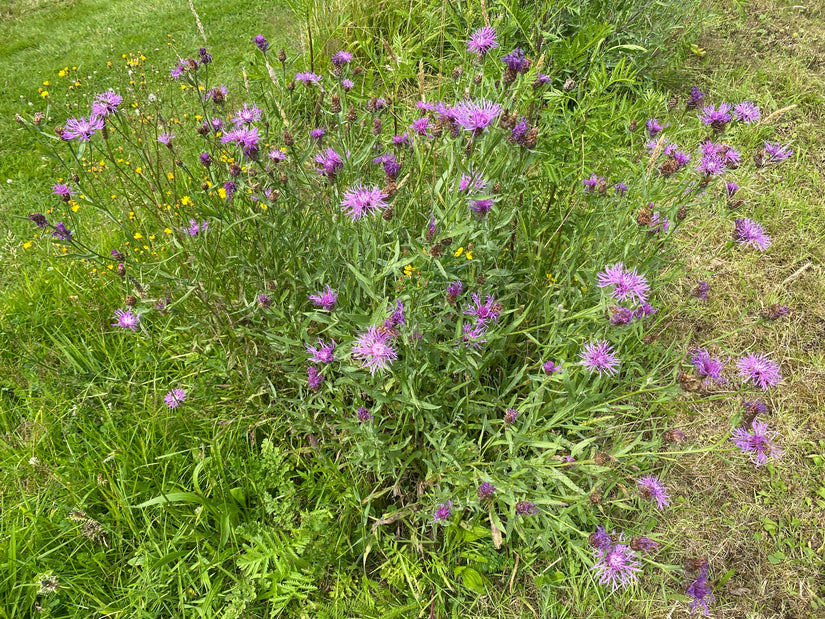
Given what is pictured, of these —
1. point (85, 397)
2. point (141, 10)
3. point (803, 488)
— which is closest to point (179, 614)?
point (85, 397)

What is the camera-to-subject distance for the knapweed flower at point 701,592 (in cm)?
185

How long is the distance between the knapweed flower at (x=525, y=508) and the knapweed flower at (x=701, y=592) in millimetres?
638

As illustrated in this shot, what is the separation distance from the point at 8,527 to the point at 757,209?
428cm

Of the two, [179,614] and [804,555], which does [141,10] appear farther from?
[804,555]

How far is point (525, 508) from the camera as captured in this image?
169 centimetres

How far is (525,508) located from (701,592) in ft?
2.60

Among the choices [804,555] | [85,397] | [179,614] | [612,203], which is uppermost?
[612,203]

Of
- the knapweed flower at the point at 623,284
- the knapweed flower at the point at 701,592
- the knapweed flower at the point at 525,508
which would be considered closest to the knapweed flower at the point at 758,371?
the knapweed flower at the point at 623,284

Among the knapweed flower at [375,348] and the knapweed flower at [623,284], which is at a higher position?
the knapweed flower at [623,284]

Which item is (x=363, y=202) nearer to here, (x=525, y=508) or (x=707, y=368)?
(x=525, y=508)

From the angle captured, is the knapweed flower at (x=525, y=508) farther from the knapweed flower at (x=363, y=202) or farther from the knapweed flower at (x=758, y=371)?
the knapweed flower at (x=363, y=202)

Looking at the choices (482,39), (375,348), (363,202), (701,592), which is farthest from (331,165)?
(701,592)

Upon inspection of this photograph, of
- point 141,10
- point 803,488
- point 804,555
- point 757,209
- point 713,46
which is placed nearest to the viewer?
point 804,555

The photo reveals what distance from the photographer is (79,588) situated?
1.81m
